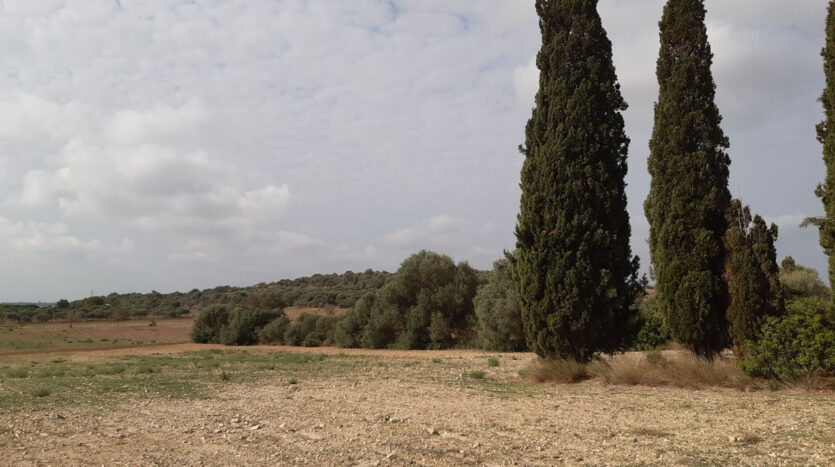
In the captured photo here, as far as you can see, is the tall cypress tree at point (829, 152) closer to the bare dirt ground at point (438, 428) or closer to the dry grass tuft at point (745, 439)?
the bare dirt ground at point (438, 428)

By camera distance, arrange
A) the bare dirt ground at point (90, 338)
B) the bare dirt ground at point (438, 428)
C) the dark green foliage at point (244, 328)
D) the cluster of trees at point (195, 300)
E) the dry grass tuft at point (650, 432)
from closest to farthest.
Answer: the bare dirt ground at point (438, 428)
the dry grass tuft at point (650, 432)
the bare dirt ground at point (90, 338)
the dark green foliage at point (244, 328)
the cluster of trees at point (195, 300)

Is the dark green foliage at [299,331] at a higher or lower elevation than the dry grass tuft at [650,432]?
lower

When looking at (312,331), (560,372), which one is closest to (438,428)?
(560,372)

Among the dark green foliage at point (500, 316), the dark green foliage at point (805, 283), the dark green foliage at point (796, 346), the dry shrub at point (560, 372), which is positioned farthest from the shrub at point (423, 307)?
the dark green foliage at point (796, 346)

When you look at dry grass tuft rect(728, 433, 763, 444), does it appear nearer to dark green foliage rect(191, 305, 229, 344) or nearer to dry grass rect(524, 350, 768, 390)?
dry grass rect(524, 350, 768, 390)

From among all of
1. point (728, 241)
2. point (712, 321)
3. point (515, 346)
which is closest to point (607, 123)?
point (728, 241)

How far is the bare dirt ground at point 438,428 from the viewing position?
604 centimetres

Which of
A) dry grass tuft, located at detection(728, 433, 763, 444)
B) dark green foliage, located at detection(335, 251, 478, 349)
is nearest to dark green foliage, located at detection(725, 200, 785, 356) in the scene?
dry grass tuft, located at detection(728, 433, 763, 444)

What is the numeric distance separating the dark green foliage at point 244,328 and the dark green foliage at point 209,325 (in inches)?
68.9

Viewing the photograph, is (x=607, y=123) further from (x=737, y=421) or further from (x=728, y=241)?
(x=737, y=421)

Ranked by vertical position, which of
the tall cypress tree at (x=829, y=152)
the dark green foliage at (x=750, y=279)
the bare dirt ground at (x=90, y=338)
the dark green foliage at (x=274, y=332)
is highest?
the tall cypress tree at (x=829, y=152)

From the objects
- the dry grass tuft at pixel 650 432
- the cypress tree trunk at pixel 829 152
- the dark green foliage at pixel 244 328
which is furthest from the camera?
the dark green foliage at pixel 244 328

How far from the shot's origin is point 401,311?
3297 centimetres

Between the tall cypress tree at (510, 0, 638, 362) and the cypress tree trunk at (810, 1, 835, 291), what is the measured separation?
3.93 m
